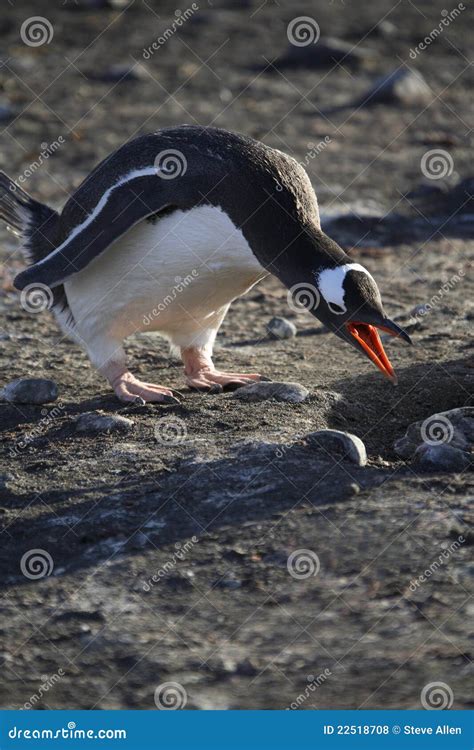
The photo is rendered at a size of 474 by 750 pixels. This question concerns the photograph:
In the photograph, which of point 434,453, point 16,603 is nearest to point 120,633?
point 16,603

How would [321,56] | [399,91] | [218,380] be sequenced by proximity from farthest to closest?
[321,56]
[399,91]
[218,380]

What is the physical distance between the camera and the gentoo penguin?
478 centimetres

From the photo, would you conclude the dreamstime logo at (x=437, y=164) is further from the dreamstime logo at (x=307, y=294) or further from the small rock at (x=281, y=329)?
the dreamstime logo at (x=307, y=294)

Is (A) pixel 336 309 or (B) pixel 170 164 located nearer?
(A) pixel 336 309

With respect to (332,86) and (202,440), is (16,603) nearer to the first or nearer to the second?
(202,440)
